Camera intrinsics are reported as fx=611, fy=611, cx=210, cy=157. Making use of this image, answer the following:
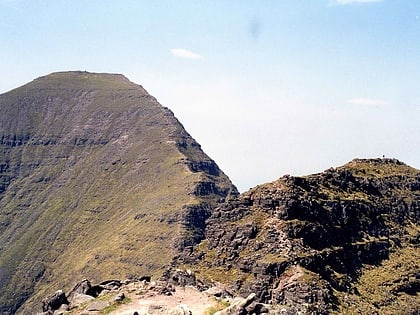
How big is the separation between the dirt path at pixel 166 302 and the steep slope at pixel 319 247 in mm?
16314

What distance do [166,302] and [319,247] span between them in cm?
4090

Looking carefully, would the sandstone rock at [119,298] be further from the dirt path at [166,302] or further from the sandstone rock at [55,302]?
the sandstone rock at [55,302]

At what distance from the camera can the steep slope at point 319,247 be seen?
104062 mm

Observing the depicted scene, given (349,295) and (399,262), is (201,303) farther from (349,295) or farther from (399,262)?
(399,262)

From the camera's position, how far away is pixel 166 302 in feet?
275

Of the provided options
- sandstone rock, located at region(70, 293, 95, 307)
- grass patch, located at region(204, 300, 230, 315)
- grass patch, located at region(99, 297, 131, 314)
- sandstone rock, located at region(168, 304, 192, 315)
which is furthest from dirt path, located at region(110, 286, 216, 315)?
sandstone rock, located at region(70, 293, 95, 307)

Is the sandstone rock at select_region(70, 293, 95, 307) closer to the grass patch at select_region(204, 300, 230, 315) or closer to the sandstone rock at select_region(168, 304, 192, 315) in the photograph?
the grass patch at select_region(204, 300, 230, 315)

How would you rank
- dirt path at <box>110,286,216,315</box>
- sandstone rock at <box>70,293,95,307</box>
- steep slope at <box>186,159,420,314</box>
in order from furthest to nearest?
steep slope at <box>186,159,420,314</box> → sandstone rock at <box>70,293,95,307</box> → dirt path at <box>110,286,216,315</box>

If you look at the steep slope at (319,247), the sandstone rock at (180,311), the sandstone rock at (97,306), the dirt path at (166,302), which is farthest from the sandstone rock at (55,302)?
the steep slope at (319,247)

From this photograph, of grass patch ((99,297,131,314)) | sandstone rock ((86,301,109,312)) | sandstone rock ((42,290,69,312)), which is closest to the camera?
grass patch ((99,297,131,314))

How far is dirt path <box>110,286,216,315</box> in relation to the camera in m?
78.6

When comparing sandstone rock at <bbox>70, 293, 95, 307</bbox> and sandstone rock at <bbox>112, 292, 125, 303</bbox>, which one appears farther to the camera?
sandstone rock at <bbox>70, 293, 95, 307</bbox>

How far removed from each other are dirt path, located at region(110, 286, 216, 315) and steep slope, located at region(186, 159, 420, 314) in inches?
642

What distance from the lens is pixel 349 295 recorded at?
350 feet
